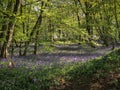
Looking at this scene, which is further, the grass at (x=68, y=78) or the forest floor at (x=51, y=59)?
the forest floor at (x=51, y=59)

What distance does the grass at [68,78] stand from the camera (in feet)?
36.4

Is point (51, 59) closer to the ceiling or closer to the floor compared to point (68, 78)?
closer to the ceiling

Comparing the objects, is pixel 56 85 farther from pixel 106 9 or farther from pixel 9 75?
pixel 106 9

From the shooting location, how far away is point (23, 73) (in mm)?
12938

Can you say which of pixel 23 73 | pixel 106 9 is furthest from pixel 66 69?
pixel 106 9

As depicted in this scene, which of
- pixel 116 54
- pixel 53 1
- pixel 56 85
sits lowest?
pixel 56 85

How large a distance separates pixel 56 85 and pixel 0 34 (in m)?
9.79

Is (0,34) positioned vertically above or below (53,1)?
below

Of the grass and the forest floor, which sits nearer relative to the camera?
the grass

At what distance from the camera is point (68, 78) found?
12039 mm

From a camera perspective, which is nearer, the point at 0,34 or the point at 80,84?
the point at 80,84

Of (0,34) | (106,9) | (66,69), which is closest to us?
(66,69)

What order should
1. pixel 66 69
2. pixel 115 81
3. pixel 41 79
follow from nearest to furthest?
1. pixel 115 81
2. pixel 41 79
3. pixel 66 69

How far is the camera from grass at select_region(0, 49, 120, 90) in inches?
437
